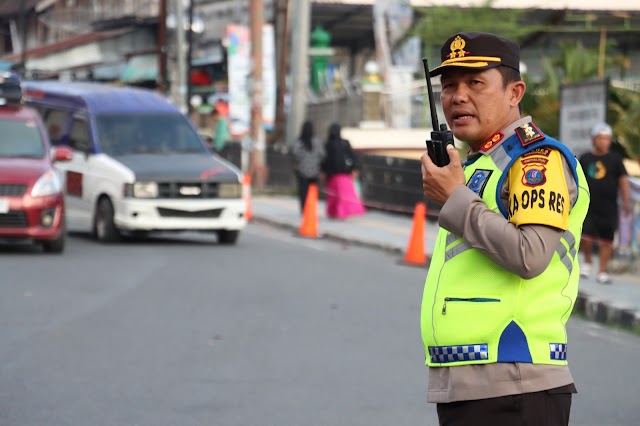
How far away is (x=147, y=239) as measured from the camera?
20.6m

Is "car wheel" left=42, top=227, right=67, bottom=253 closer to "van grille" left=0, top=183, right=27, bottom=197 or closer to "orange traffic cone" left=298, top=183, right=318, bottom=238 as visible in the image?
"van grille" left=0, top=183, right=27, bottom=197

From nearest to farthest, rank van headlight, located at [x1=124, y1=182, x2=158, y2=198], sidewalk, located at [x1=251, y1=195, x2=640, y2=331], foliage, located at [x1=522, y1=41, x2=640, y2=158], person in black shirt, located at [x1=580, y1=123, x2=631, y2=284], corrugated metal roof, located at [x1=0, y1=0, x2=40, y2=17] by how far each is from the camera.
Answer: sidewalk, located at [x1=251, y1=195, x2=640, y2=331] → person in black shirt, located at [x1=580, y1=123, x2=631, y2=284] → van headlight, located at [x1=124, y1=182, x2=158, y2=198] → foliage, located at [x1=522, y1=41, x2=640, y2=158] → corrugated metal roof, located at [x1=0, y1=0, x2=40, y2=17]

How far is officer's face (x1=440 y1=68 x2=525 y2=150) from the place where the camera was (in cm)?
379

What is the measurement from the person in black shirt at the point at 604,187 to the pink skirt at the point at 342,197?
9.52 meters

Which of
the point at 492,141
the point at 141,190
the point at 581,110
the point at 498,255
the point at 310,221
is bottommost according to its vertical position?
the point at 310,221

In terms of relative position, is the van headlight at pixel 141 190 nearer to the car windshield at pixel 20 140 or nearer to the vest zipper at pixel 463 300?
the car windshield at pixel 20 140

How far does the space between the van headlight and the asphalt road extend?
7.19 ft

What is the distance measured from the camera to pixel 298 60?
31344mm

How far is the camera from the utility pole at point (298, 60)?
31000mm

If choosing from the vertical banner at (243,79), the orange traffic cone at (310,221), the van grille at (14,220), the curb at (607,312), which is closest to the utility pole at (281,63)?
the vertical banner at (243,79)

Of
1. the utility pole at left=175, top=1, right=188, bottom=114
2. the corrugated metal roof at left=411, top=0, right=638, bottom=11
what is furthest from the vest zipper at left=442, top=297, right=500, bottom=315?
the corrugated metal roof at left=411, top=0, right=638, bottom=11

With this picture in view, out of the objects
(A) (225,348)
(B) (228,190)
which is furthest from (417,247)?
(A) (225,348)

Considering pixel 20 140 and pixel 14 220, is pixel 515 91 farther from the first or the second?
pixel 20 140

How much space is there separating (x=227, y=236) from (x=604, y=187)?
6.41 metres
